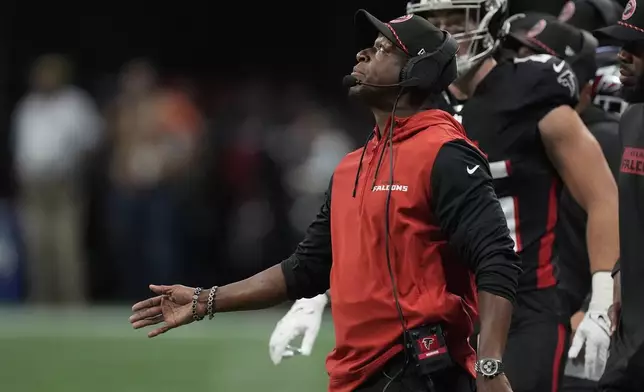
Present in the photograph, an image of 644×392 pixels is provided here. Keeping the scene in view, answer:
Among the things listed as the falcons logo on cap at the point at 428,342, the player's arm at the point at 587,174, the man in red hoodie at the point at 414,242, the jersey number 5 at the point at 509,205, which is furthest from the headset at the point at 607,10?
the falcons logo on cap at the point at 428,342

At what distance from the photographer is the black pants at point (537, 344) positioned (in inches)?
186

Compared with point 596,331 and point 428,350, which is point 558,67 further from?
point 428,350

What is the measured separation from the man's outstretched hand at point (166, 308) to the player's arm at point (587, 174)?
1504 mm

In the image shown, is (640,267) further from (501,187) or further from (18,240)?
(18,240)

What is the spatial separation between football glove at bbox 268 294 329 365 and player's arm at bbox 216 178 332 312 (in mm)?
527

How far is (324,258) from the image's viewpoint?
413cm

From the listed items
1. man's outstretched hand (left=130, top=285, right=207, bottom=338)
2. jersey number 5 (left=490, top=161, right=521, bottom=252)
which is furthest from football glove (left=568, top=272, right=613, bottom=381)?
man's outstretched hand (left=130, top=285, right=207, bottom=338)

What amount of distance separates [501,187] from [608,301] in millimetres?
561

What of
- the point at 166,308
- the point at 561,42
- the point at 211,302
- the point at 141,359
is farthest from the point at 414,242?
the point at 141,359

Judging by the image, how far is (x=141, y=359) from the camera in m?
8.94

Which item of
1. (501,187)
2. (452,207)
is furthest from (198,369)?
(452,207)

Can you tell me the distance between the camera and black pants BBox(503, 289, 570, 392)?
4.71m

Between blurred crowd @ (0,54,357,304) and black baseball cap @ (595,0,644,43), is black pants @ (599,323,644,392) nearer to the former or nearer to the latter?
black baseball cap @ (595,0,644,43)

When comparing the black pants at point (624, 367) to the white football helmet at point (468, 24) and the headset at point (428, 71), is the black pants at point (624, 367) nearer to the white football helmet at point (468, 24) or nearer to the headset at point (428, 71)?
the headset at point (428, 71)
